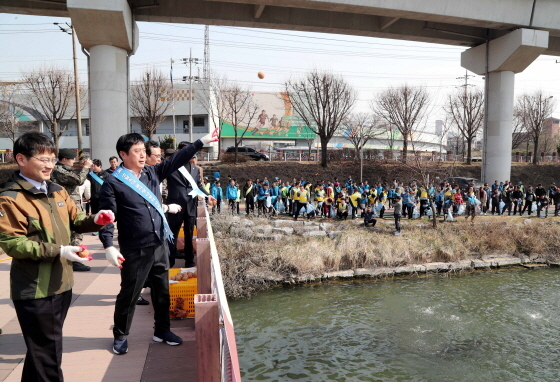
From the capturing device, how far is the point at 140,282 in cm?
354

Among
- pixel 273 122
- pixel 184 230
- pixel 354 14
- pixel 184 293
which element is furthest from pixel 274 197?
pixel 273 122

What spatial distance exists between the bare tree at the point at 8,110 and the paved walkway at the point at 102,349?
37.9m

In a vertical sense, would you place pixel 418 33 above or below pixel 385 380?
above

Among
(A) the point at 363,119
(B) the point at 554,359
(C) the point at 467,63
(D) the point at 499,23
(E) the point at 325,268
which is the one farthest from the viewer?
(A) the point at 363,119

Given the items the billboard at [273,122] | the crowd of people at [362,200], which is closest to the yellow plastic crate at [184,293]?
the crowd of people at [362,200]

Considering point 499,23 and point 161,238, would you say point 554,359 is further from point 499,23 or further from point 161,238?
point 499,23

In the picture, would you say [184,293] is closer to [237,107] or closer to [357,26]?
[357,26]

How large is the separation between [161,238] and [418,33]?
20.1m

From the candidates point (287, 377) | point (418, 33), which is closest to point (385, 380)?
point (287, 377)

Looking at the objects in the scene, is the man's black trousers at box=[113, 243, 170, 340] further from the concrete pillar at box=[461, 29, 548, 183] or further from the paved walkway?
the concrete pillar at box=[461, 29, 548, 183]

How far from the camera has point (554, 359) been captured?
8062 millimetres

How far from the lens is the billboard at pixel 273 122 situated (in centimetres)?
4709

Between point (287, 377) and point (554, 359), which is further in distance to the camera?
point (554, 359)

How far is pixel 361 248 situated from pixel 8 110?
37.6 m
